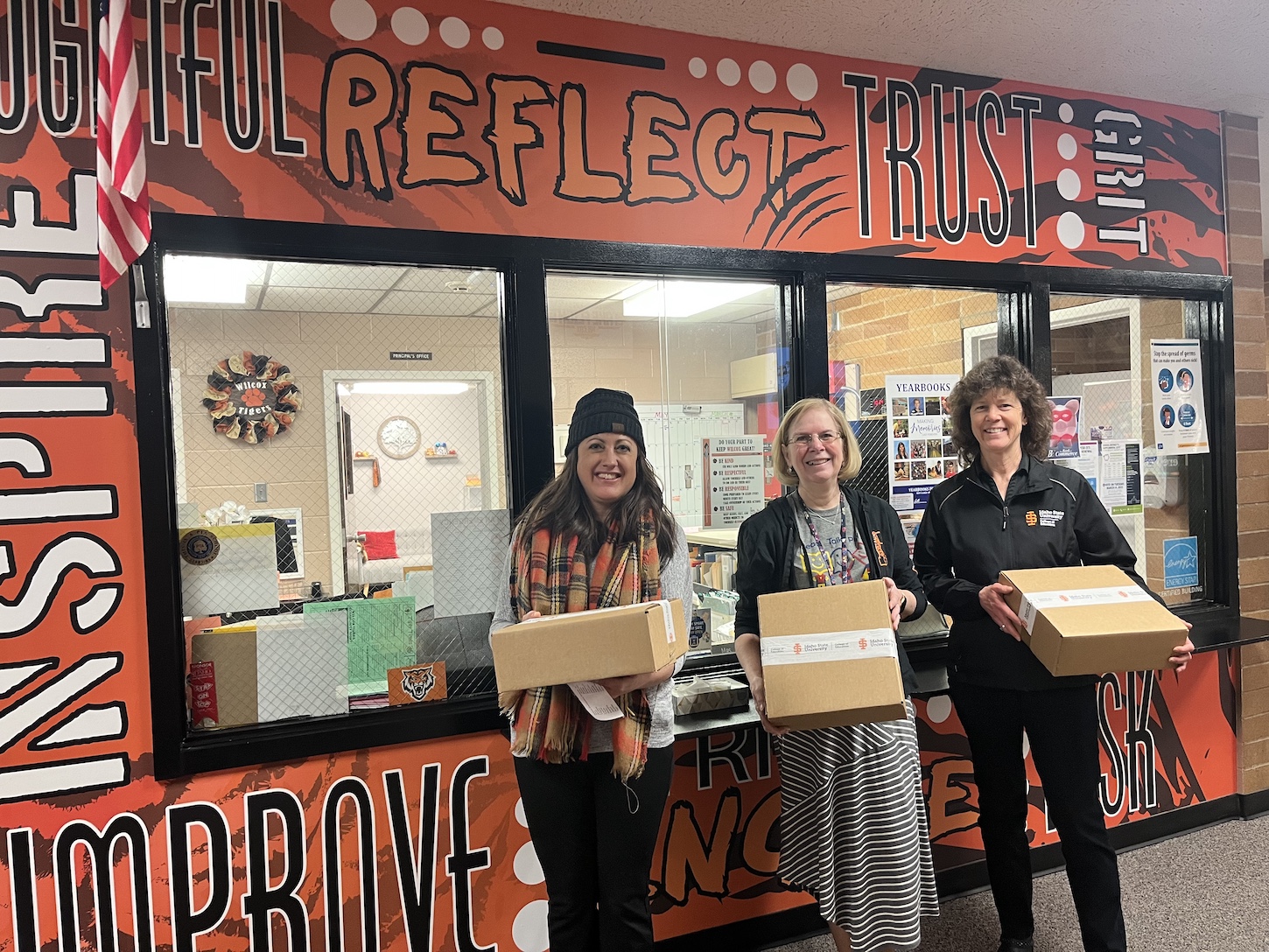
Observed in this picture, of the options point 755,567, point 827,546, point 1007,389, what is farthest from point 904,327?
point 755,567

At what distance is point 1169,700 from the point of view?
3105 millimetres

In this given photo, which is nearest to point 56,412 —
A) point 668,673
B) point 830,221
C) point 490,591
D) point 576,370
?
point 490,591

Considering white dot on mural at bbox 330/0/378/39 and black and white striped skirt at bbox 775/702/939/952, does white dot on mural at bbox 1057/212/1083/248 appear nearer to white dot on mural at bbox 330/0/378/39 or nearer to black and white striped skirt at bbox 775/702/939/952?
black and white striped skirt at bbox 775/702/939/952

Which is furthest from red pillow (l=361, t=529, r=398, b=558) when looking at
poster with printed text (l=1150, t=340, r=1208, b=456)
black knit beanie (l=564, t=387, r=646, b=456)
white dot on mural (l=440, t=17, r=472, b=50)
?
poster with printed text (l=1150, t=340, r=1208, b=456)

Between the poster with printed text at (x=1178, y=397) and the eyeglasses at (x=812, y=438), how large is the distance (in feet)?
6.01

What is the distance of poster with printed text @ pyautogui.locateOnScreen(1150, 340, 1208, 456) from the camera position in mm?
3137

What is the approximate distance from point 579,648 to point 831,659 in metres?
0.54

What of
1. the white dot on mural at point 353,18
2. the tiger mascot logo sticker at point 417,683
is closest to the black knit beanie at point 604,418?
the tiger mascot logo sticker at point 417,683

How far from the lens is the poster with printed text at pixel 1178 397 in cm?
314

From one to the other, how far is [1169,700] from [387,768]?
2773 millimetres

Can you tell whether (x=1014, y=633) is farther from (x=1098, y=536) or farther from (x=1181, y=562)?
(x=1181, y=562)

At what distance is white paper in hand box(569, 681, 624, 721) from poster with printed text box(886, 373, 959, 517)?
1.46m

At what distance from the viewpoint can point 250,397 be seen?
82.9 inches

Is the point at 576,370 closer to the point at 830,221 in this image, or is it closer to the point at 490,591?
the point at 490,591
